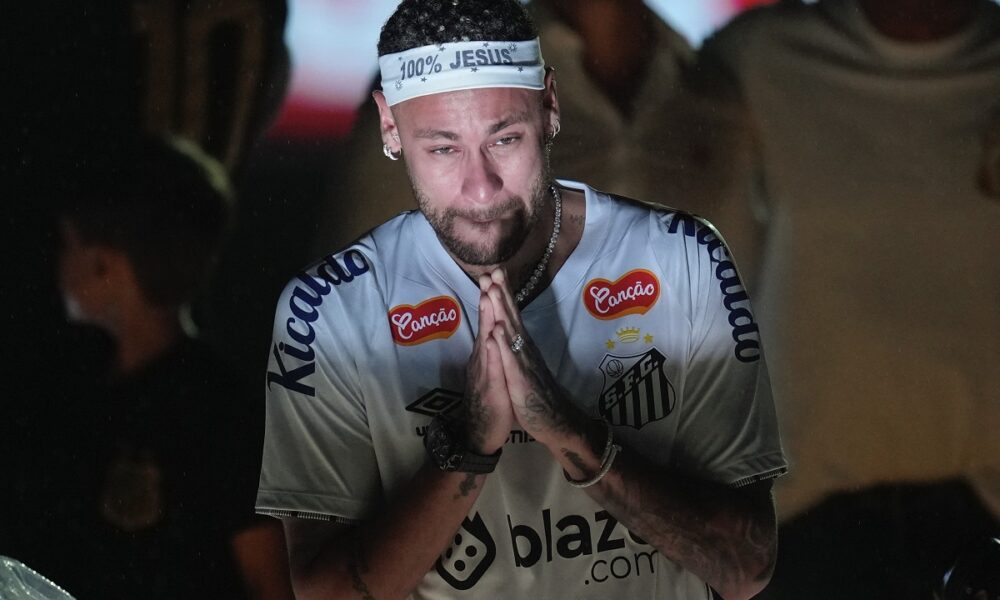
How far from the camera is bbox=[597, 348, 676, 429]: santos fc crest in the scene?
210 centimetres

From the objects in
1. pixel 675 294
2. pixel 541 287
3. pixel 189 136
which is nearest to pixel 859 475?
pixel 675 294

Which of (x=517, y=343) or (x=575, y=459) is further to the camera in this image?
(x=575, y=459)

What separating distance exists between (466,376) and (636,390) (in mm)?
335

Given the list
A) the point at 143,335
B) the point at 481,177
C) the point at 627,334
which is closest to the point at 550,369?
the point at 627,334

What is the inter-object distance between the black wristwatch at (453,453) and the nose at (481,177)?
38 centimetres

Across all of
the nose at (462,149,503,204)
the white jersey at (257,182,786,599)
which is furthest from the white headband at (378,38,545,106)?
the white jersey at (257,182,786,599)

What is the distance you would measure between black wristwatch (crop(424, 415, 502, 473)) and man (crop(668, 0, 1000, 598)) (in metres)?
0.60

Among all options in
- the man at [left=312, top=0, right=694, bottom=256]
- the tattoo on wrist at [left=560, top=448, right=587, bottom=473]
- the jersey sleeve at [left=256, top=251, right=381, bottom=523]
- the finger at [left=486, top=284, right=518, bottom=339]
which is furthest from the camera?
the man at [left=312, top=0, right=694, bottom=256]

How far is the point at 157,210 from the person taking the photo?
2.22 metres

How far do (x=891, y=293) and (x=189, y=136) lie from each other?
4.39 feet

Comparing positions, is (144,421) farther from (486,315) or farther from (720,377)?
(720,377)

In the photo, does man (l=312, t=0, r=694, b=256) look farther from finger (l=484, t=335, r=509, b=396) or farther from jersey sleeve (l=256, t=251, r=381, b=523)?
finger (l=484, t=335, r=509, b=396)

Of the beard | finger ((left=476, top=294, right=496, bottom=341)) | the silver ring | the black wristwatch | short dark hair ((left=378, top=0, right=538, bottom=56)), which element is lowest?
the black wristwatch

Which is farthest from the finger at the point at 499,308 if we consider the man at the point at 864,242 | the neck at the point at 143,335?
the neck at the point at 143,335
